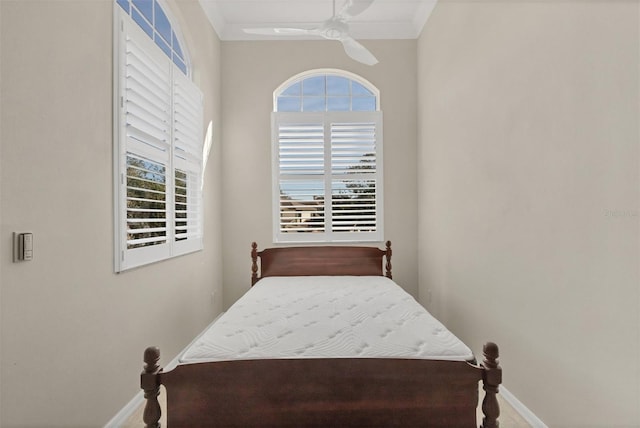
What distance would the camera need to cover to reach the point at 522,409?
7.00ft

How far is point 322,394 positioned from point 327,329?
21.8 inches

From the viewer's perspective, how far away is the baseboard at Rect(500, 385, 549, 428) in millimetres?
1994

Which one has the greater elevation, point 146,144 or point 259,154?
point 259,154

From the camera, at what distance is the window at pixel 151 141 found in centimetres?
206

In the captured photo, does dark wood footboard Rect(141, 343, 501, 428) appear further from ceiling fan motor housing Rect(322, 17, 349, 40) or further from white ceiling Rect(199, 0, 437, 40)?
white ceiling Rect(199, 0, 437, 40)

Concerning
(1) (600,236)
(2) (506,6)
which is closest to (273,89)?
(2) (506,6)

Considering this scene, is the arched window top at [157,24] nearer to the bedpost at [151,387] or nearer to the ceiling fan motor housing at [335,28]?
the ceiling fan motor housing at [335,28]

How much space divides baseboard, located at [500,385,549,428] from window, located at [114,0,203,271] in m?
2.37

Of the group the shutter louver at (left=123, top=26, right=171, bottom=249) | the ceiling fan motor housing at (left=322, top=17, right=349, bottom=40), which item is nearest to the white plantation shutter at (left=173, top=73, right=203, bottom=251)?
the shutter louver at (left=123, top=26, right=171, bottom=249)

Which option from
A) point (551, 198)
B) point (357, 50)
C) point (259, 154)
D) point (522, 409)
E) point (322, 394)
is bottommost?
point (522, 409)

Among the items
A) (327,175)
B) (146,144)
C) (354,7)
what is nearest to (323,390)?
(146,144)

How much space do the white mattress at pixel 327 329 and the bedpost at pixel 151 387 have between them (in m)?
0.22

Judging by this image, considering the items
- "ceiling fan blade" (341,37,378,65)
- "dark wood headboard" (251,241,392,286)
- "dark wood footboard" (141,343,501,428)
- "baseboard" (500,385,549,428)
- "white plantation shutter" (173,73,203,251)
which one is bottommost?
"baseboard" (500,385,549,428)

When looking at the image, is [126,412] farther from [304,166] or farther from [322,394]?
[304,166]
